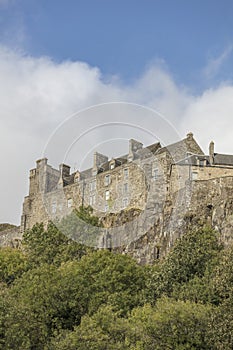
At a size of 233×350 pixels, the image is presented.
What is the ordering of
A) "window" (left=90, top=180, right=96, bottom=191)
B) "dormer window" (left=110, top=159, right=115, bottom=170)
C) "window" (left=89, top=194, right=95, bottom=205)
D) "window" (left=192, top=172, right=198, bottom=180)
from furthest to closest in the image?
"window" (left=90, top=180, right=96, bottom=191)
"dormer window" (left=110, top=159, right=115, bottom=170)
"window" (left=89, top=194, right=95, bottom=205)
"window" (left=192, top=172, right=198, bottom=180)

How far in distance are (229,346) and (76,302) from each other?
48.9 feet

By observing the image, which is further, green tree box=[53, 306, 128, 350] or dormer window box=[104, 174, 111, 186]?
dormer window box=[104, 174, 111, 186]

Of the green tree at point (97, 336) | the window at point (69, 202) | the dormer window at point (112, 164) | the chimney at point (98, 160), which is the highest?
the chimney at point (98, 160)

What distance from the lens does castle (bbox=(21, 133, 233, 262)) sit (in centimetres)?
6625

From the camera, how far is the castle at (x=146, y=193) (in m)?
66.2

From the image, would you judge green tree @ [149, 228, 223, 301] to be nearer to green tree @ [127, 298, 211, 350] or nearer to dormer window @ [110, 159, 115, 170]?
green tree @ [127, 298, 211, 350]

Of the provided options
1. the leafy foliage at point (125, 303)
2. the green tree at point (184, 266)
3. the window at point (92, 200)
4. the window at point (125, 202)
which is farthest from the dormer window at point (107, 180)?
the green tree at point (184, 266)

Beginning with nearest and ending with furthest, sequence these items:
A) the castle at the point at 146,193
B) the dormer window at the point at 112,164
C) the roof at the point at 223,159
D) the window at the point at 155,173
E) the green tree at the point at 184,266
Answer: the green tree at the point at 184,266, the castle at the point at 146,193, the window at the point at 155,173, the roof at the point at 223,159, the dormer window at the point at 112,164

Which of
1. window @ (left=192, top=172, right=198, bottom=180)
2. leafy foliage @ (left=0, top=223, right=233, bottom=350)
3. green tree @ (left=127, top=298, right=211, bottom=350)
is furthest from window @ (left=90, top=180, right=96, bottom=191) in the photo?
green tree @ (left=127, top=298, right=211, bottom=350)

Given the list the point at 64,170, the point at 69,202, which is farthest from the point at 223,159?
the point at 64,170

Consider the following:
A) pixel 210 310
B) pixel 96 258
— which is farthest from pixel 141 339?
pixel 96 258

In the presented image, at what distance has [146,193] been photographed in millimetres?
74250

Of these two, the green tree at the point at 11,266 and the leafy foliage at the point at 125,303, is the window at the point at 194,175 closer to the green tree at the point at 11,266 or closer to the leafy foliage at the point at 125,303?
the leafy foliage at the point at 125,303

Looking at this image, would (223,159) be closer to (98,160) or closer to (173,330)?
(98,160)
